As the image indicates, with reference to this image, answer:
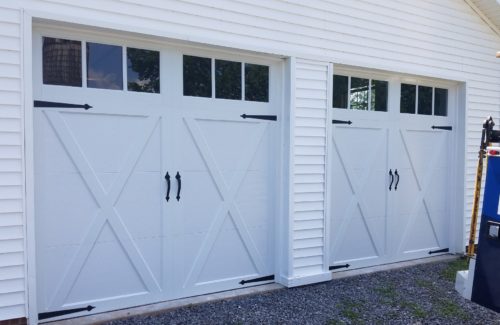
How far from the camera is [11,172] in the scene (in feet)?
10.1

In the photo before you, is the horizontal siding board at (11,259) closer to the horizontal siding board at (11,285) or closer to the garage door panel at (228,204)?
the horizontal siding board at (11,285)

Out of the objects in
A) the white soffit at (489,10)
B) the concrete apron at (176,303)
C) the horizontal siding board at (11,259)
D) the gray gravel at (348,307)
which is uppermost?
the white soffit at (489,10)

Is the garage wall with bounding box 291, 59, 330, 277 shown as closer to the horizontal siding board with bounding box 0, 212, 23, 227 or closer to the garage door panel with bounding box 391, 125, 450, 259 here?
the garage door panel with bounding box 391, 125, 450, 259

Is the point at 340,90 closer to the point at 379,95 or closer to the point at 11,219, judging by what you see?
the point at 379,95

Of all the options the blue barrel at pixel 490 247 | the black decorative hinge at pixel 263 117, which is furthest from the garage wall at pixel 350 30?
the blue barrel at pixel 490 247

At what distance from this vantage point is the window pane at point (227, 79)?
4.07 m

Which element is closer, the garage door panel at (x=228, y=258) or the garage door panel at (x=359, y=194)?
the garage door panel at (x=228, y=258)

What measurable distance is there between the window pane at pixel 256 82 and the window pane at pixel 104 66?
1.27 meters

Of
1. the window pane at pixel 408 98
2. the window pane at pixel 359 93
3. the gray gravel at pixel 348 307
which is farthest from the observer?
the window pane at pixel 408 98

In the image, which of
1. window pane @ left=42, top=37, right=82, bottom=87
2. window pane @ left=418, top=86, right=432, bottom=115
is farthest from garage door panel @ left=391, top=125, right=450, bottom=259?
window pane @ left=42, top=37, right=82, bottom=87

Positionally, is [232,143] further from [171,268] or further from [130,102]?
[171,268]

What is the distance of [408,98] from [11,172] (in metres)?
4.55

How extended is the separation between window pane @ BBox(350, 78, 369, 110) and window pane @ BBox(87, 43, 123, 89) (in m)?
2.70

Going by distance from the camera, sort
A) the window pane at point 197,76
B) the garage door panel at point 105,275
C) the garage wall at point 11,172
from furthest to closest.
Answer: the window pane at point 197,76 → the garage door panel at point 105,275 → the garage wall at point 11,172
